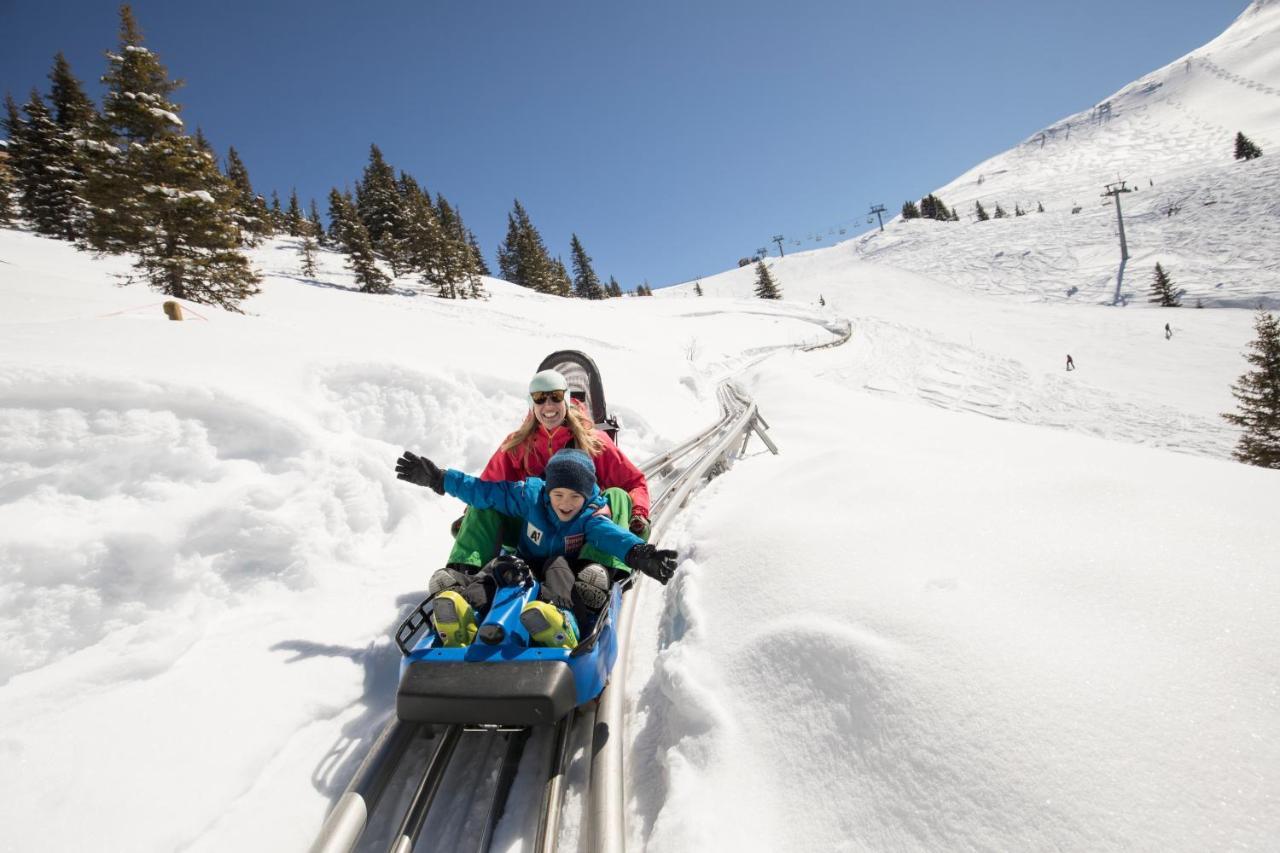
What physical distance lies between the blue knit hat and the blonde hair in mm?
956

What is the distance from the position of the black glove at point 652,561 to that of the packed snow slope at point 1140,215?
6081 centimetres

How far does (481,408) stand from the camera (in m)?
7.91

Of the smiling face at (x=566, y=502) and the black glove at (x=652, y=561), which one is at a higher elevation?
the smiling face at (x=566, y=502)

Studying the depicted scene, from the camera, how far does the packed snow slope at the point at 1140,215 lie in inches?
1909

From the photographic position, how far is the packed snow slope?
159 ft

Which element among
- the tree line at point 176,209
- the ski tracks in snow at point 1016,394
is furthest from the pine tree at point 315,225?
the ski tracks in snow at point 1016,394

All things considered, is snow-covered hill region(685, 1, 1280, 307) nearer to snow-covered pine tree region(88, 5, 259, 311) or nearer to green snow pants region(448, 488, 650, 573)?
green snow pants region(448, 488, 650, 573)

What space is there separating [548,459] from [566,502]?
1171 millimetres

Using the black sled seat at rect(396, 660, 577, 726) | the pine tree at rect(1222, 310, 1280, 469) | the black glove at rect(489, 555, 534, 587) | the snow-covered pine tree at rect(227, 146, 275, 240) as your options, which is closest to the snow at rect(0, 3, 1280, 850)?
the black sled seat at rect(396, 660, 577, 726)

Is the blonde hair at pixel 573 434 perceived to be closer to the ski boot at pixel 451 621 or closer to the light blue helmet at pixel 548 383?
the light blue helmet at pixel 548 383

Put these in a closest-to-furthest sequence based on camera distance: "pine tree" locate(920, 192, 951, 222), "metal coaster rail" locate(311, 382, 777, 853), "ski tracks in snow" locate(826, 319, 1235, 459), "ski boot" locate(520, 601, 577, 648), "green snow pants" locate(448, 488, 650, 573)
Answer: "metal coaster rail" locate(311, 382, 777, 853) → "ski boot" locate(520, 601, 577, 648) → "green snow pants" locate(448, 488, 650, 573) → "ski tracks in snow" locate(826, 319, 1235, 459) → "pine tree" locate(920, 192, 951, 222)

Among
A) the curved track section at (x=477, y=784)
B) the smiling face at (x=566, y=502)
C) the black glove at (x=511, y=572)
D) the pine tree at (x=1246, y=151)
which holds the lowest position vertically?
the curved track section at (x=477, y=784)

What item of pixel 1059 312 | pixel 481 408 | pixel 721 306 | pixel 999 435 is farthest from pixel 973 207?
pixel 481 408

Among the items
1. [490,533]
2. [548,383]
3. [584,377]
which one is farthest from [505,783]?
[584,377]
